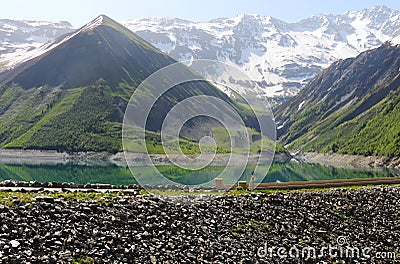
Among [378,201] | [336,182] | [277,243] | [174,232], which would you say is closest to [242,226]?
[277,243]

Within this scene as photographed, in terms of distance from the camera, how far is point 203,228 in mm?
23391

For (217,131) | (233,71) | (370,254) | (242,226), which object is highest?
(233,71)

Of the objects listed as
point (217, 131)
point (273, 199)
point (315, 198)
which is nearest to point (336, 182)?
point (315, 198)

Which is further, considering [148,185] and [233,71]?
[148,185]

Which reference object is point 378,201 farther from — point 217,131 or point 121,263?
point 121,263

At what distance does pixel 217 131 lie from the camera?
23.6 metres

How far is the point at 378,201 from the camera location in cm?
3306

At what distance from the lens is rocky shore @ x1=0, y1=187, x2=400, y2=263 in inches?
687

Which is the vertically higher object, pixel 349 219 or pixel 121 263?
pixel 121 263

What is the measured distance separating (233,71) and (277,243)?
10184mm

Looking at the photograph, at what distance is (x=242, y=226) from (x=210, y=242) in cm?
313

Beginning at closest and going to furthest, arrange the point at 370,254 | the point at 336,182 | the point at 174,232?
the point at 174,232, the point at 370,254, the point at 336,182

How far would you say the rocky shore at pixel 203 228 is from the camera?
57.3ft

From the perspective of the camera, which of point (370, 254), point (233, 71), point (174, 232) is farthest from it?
point (370, 254)
